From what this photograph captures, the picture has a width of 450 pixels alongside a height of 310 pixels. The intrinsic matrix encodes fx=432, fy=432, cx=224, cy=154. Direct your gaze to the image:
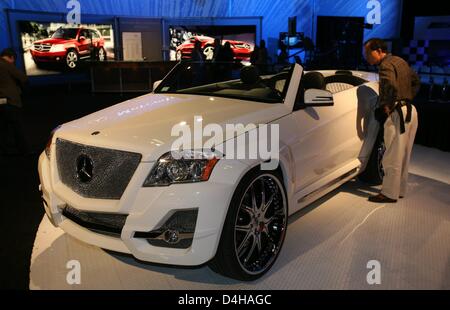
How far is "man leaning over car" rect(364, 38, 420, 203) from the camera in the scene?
3.82 metres

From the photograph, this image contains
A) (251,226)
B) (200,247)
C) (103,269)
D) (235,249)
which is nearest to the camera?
(200,247)

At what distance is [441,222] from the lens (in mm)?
3754

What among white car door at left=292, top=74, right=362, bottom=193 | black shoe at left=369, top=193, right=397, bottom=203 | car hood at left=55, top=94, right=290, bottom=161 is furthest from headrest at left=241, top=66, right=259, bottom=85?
black shoe at left=369, top=193, right=397, bottom=203

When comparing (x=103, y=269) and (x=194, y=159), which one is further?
(x=103, y=269)

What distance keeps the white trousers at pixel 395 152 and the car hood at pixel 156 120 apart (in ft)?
4.48

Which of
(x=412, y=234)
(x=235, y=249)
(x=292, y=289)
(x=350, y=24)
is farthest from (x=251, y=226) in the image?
(x=350, y=24)

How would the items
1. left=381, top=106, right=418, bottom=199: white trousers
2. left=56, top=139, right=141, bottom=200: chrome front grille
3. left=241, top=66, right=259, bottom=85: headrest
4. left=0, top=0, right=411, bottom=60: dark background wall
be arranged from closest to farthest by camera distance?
left=56, top=139, right=141, bottom=200: chrome front grille → left=241, top=66, right=259, bottom=85: headrest → left=381, top=106, right=418, bottom=199: white trousers → left=0, top=0, right=411, bottom=60: dark background wall

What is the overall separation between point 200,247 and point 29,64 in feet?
45.1

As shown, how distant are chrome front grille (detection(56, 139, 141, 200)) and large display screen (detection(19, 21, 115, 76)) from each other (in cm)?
1177

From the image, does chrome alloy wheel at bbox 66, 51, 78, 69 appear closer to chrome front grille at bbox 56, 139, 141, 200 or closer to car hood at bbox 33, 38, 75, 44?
car hood at bbox 33, 38, 75, 44

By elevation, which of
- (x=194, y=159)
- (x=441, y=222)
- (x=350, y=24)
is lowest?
(x=441, y=222)

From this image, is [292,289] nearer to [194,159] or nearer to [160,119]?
[194,159]

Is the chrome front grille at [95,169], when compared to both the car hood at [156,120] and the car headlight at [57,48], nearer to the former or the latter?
the car hood at [156,120]

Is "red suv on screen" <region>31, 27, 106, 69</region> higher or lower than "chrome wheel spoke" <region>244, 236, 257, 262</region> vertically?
higher
